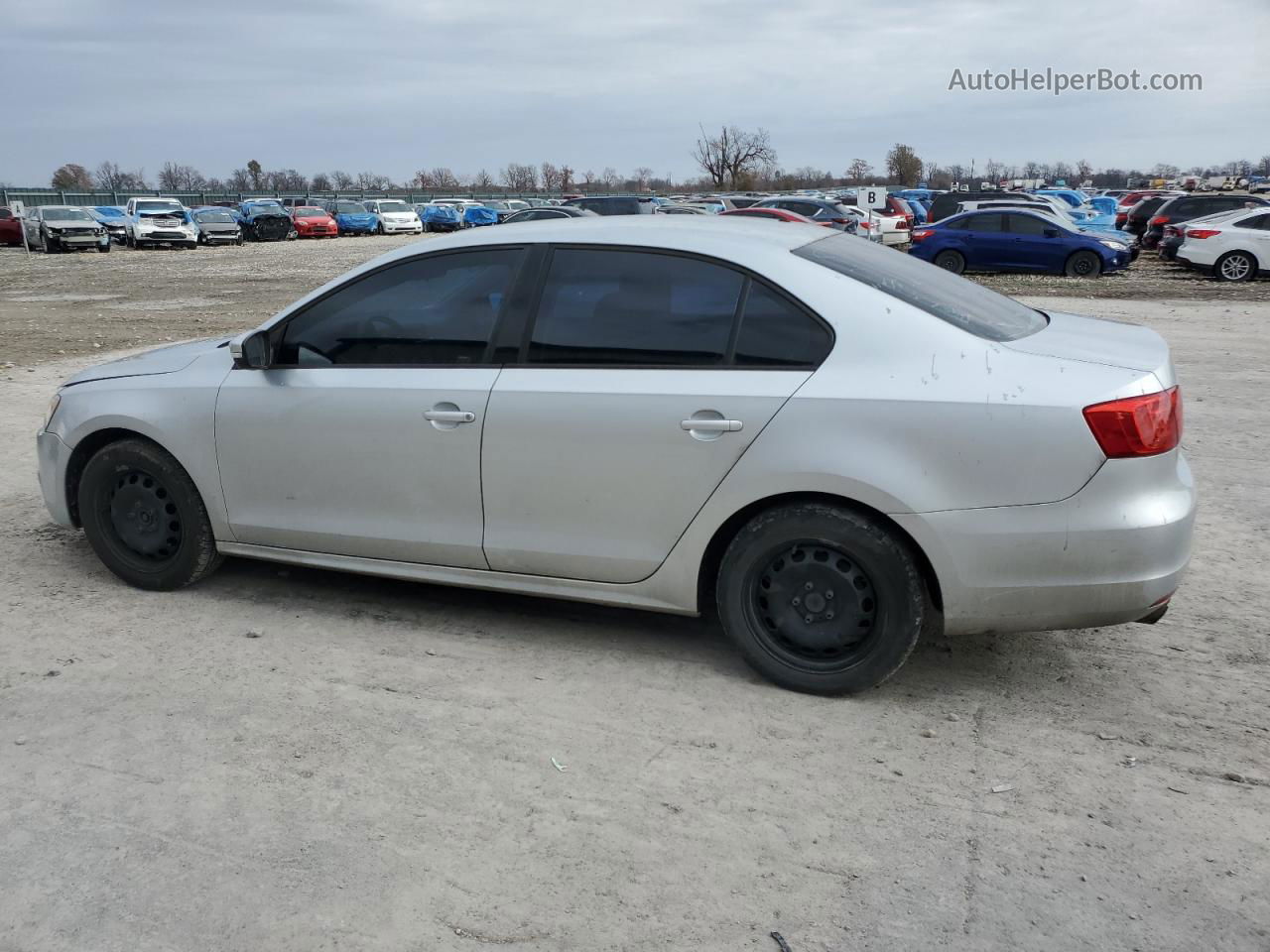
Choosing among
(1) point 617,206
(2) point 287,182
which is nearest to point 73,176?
(2) point 287,182

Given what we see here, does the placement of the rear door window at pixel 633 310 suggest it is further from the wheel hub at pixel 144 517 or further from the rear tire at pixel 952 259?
the rear tire at pixel 952 259

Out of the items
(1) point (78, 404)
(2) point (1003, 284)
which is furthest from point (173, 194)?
(1) point (78, 404)

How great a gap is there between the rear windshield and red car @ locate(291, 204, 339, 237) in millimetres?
42067

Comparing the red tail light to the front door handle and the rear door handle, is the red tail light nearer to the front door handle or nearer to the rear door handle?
the rear door handle

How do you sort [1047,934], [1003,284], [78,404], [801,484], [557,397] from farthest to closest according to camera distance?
[1003,284], [78,404], [557,397], [801,484], [1047,934]

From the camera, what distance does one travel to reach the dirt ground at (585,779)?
2.84 m

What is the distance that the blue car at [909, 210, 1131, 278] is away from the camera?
23.8 metres

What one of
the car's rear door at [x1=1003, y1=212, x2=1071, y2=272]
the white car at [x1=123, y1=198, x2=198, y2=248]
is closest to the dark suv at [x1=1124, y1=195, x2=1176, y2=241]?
the car's rear door at [x1=1003, y1=212, x2=1071, y2=272]

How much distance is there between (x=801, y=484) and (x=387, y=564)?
178 centimetres

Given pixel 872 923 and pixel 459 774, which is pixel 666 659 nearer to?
pixel 459 774

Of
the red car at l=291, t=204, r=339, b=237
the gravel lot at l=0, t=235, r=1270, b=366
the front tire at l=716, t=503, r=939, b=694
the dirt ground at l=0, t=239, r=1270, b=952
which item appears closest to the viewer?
the dirt ground at l=0, t=239, r=1270, b=952

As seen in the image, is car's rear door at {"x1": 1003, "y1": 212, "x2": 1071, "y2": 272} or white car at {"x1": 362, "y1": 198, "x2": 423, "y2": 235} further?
white car at {"x1": 362, "y1": 198, "x2": 423, "y2": 235}

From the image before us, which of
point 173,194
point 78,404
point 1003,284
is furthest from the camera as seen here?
point 173,194

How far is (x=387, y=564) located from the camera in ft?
15.0
